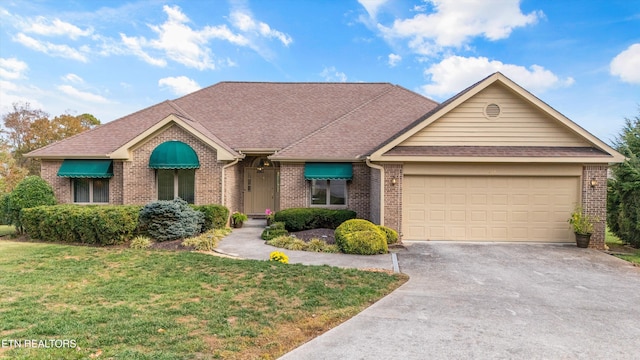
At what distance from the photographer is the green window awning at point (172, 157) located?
14.6 meters

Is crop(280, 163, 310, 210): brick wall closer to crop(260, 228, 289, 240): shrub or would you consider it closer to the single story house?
the single story house

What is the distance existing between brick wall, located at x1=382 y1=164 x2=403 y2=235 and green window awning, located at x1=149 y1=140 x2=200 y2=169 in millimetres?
8355

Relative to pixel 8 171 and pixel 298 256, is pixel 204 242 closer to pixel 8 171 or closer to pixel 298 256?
pixel 298 256

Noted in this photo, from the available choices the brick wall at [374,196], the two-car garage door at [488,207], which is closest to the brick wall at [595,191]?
the two-car garage door at [488,207]

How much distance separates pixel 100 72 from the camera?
2027 centimetres

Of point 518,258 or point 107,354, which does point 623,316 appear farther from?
point 107,354

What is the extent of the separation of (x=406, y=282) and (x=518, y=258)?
493 centimetres

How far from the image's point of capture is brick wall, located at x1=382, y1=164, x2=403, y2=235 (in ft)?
41.0

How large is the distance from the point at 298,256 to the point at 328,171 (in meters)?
5.73

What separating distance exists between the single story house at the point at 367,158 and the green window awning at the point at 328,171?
67 mm

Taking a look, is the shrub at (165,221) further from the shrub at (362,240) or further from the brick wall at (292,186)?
the shrub at (362,240)

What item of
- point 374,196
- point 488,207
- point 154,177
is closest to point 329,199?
point 374,196

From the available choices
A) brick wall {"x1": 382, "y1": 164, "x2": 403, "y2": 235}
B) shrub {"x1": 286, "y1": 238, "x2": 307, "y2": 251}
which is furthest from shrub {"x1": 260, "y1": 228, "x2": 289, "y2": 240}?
brick wall {"x1": 382, "y1": 164, "x2": 403, "y2": 235}

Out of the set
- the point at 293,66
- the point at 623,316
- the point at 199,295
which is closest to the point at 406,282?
the point at 623,316
